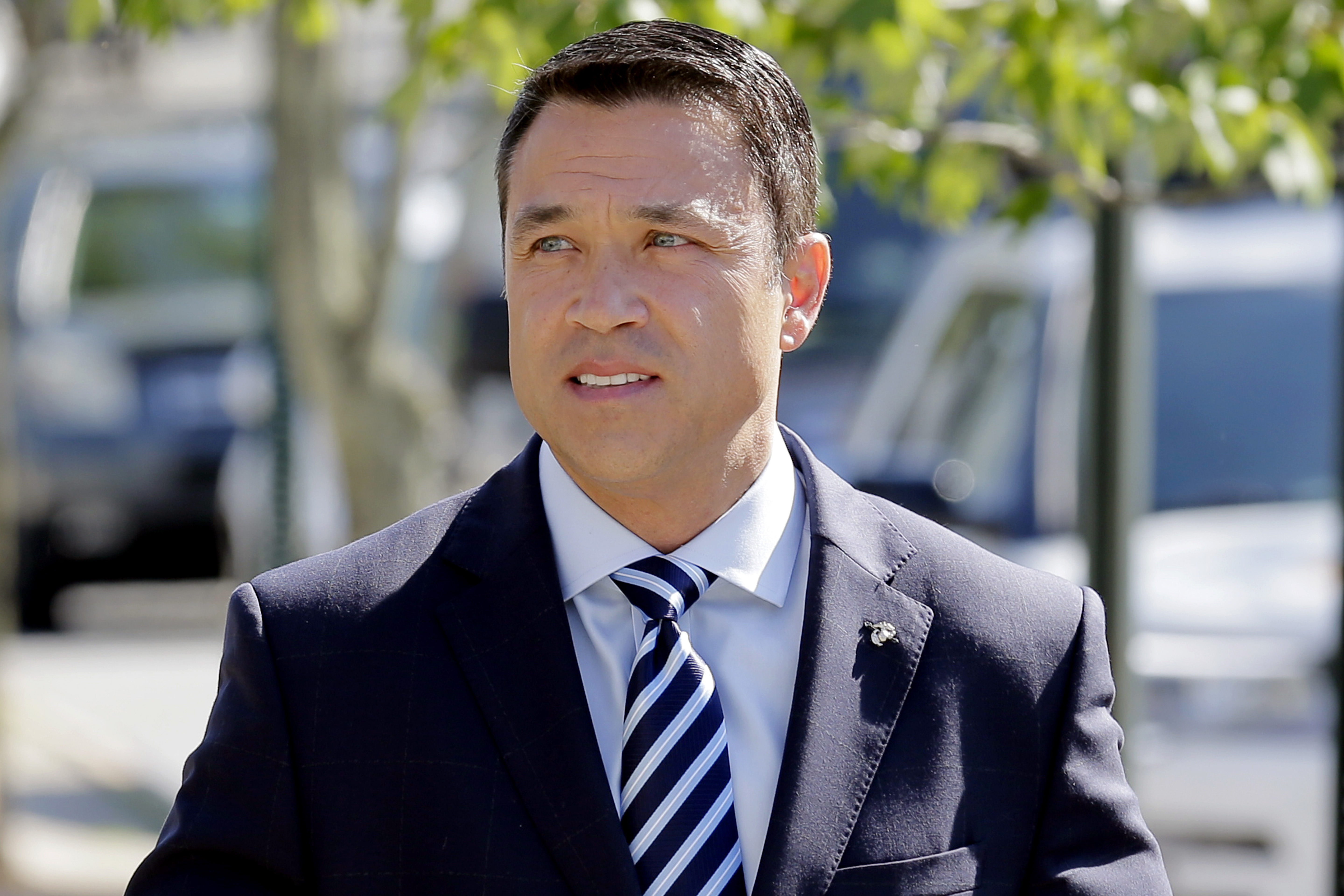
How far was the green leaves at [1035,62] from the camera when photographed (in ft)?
10.3

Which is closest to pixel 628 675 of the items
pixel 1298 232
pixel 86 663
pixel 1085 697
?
pixel 1085 697

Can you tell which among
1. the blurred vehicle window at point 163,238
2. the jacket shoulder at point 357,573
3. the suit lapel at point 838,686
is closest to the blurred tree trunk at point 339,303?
the jacket shoulder at point 357,573

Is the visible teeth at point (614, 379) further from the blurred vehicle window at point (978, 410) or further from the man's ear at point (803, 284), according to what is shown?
the blurred vehicle window at point (978, 410)

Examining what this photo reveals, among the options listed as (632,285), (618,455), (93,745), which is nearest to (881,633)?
(618,455)

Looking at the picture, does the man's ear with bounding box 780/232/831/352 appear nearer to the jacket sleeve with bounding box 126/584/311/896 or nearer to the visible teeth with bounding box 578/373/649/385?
the visible teeth with bounding box 578/373/649/385

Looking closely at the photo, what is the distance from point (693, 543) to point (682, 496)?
0.06m

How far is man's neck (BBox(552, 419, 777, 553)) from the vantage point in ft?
6.68

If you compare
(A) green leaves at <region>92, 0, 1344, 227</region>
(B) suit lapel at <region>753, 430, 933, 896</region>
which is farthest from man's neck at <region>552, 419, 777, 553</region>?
(A) green leaves at <region>92, 0, 1344, 227</region>

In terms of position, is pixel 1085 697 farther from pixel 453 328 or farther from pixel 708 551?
pixel 453 328

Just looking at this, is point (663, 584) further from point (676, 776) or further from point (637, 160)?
point (637, 160)

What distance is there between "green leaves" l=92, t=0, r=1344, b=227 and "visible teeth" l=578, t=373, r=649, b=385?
117 centimetres

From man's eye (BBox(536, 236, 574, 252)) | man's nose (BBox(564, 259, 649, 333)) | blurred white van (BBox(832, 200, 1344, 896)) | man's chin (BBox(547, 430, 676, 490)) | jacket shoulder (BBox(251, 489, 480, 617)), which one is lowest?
blurred white van (BBox(832, 200, 1344, 896))

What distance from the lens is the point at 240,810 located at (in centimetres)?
184

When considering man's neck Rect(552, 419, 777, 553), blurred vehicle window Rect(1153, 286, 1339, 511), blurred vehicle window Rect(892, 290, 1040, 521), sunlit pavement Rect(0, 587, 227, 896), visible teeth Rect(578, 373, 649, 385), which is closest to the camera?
visible teeth Rect(578, 373, 649, 385)
